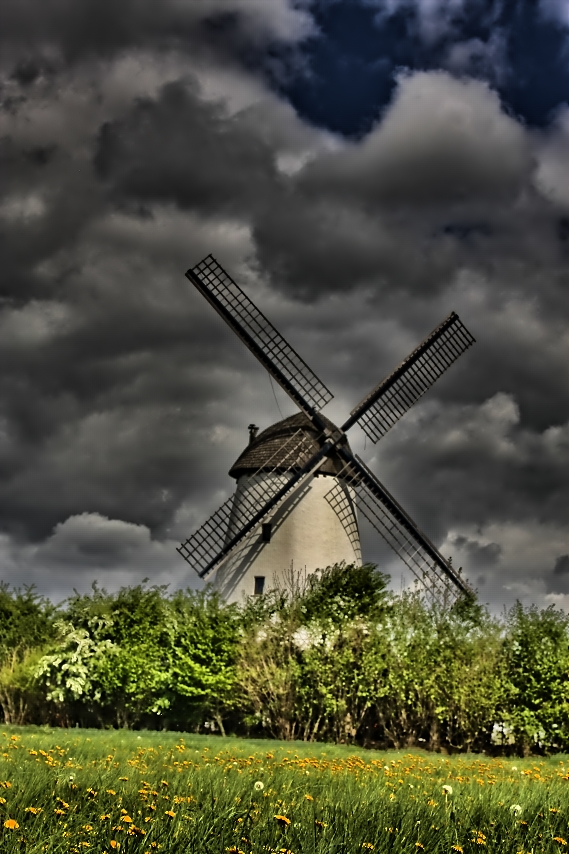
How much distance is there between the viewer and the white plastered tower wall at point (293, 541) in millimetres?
23656

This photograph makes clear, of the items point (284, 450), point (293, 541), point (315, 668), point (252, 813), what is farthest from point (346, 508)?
point (252, 813)

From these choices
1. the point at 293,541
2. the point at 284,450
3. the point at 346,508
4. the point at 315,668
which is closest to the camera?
the point at 315,668

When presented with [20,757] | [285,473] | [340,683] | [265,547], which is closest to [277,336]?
[285,473]

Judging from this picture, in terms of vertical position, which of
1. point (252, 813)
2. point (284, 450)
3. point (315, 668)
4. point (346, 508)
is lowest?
point (252, 813)

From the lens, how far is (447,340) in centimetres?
2950

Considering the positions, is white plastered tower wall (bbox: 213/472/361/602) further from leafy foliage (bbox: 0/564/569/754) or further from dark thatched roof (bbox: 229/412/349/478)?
leafy foliage (bbox: 0/564/569/754)

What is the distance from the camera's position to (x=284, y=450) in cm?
2475

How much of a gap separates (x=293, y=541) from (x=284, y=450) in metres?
2.81

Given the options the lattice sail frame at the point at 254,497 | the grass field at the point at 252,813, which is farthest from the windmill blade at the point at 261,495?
the grass field at the point at 252,813

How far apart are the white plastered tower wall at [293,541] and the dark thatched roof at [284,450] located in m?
0.34

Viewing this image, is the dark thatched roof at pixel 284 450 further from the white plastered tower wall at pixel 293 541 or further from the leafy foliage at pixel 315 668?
the leafy foliage at pixel 315 668

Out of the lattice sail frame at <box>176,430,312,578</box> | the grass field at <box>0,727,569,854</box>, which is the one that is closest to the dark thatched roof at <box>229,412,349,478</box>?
the lattice sail frame at <box>176,430,312,578</box>

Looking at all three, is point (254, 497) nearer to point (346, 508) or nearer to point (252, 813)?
point (346, 508)

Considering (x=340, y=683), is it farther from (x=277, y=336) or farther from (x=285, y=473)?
(x=277, y=336)
